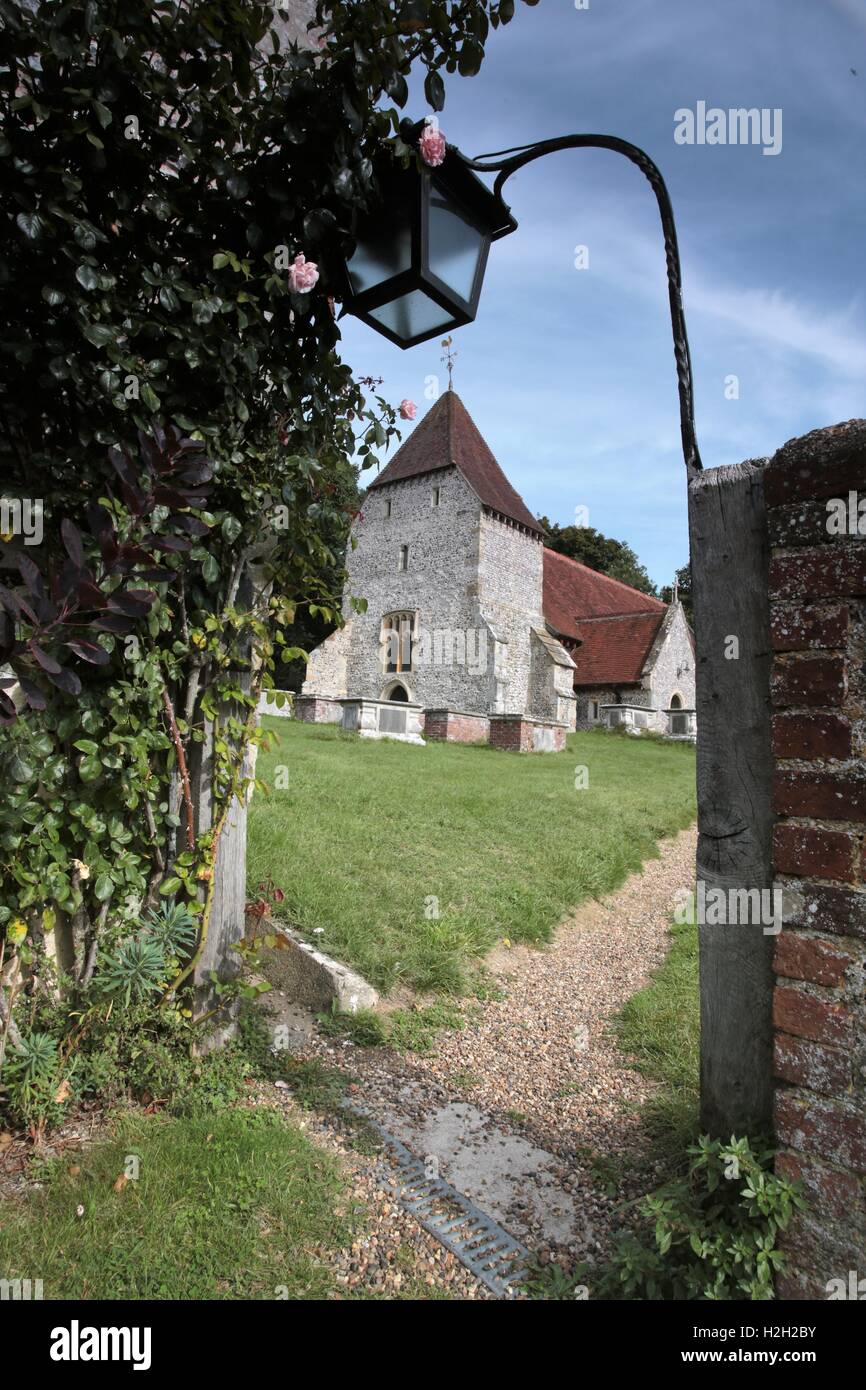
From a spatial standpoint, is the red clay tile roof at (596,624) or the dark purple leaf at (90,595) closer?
the dark purple leaf at (90,595)

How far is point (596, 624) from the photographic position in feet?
104

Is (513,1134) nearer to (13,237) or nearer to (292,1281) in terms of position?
(292,1281)

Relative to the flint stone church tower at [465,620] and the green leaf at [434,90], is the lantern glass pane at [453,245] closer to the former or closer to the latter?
the green leaf at [434,90]

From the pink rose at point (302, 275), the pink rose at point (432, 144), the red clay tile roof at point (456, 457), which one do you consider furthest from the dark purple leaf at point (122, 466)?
the red clay tile roof at point (456, 457)

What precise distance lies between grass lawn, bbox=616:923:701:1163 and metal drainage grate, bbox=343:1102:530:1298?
702mm

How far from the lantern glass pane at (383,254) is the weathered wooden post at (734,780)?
4.11ft

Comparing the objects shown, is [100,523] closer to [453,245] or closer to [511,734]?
[453,245]

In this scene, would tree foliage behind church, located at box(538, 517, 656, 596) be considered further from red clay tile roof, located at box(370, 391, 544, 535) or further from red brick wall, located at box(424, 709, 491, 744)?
red brick wall, located at box(424, 709, 491, 744)

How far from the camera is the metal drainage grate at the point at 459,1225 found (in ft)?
7.67

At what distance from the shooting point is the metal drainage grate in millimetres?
2338

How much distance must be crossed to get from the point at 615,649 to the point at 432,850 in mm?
24340

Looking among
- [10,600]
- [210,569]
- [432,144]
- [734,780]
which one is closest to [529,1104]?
[734,780]

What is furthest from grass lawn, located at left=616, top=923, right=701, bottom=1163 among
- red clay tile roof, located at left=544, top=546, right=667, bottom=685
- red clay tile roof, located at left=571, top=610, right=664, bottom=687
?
red clay tile roof, located at left=571, top=610, right=664, bottom=687

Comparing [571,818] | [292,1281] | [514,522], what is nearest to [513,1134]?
[292,1281]
